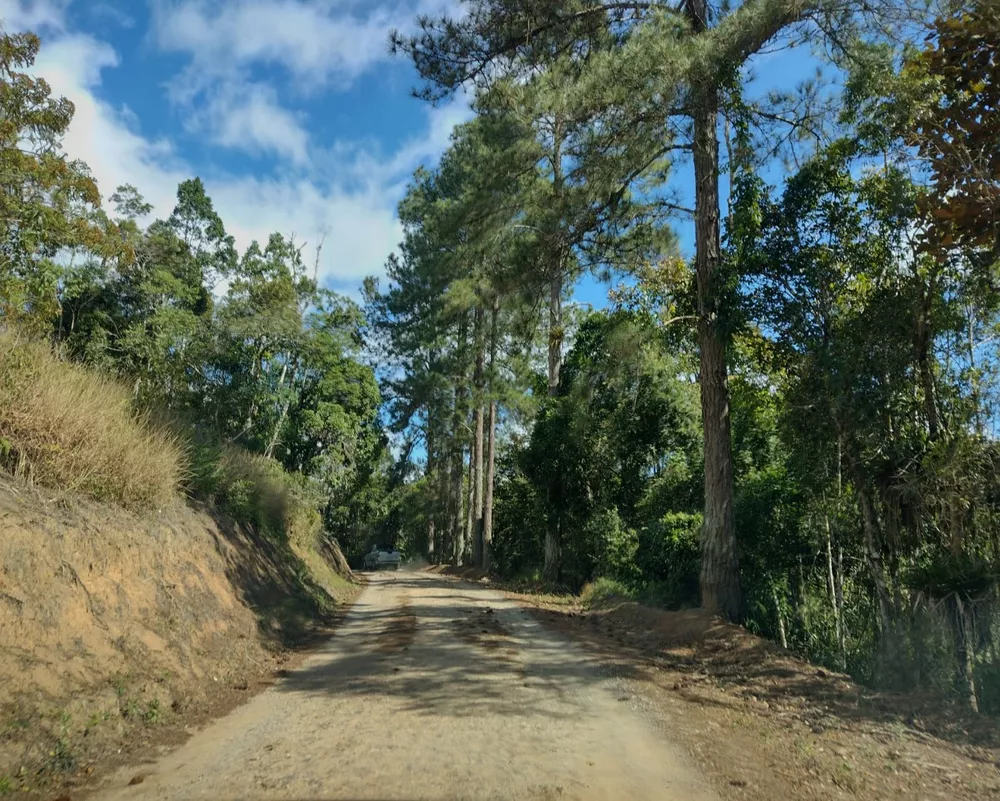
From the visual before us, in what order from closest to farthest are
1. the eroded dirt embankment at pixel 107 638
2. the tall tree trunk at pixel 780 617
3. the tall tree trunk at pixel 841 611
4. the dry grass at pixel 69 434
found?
the eroded dirt embankment at pixel 107 638
the dry grass at pixel 69 434
the tall tree trunk at pixel 841 611
the tall tree trunk at pixel 780 617

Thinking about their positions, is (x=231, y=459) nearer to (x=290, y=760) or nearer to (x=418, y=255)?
(x=290, y=760)

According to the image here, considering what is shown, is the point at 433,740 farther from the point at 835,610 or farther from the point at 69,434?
the point at 835,610

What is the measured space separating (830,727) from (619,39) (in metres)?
12.8

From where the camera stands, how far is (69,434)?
8617mm

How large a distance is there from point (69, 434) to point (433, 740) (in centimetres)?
584

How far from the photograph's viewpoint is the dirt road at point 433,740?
505cm

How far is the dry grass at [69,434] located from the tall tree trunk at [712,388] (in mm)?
9231

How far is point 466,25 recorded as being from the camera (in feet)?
44.9

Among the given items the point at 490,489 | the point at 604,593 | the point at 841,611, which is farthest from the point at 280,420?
the point at 841,611

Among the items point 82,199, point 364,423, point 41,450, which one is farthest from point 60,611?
point 364,423

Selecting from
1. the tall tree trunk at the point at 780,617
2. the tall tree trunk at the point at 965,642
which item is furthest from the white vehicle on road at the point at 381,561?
the tall tree trunk at the point at 965,642

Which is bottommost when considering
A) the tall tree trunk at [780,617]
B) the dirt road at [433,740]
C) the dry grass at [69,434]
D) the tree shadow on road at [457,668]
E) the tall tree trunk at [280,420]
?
the dirt road at [433,740]

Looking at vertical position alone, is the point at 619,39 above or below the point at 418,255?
below

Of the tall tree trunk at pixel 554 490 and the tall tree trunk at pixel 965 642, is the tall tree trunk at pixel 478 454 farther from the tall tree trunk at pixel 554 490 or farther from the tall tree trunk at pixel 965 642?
the tall tree trunk at pixel 965 642
